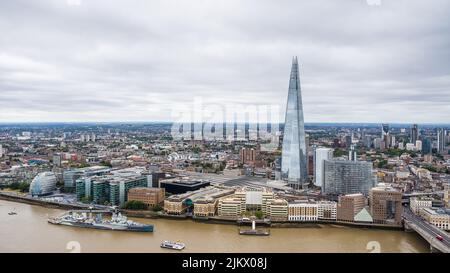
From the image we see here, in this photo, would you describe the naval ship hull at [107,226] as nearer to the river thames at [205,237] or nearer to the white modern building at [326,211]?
the river thames at [205,237]

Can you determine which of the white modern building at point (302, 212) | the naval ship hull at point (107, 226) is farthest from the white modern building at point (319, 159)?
the naval ship hull at point (107, 226)

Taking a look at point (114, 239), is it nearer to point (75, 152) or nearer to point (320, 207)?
point (320, 207)

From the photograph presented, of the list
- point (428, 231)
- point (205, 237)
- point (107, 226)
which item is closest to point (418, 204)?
point (428, 231)

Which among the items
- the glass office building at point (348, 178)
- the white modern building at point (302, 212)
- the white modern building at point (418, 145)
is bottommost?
the white modern building at point (302, 212)

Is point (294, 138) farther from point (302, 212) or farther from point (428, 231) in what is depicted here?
point (428, 231)

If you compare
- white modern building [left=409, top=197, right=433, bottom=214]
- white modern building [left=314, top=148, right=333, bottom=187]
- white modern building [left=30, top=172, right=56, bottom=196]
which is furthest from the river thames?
white modern building [left=314, top=148, right=333, bottom=187]
